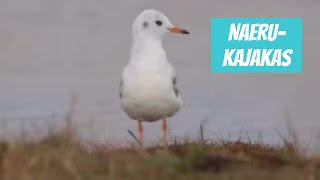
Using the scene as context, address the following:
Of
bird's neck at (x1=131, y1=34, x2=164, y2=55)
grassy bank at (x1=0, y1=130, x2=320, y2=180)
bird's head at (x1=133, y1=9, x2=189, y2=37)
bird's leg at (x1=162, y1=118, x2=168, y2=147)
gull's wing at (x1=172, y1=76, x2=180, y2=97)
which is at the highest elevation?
bird's head at (x1=133, y1=9, x2=189, y2=37)

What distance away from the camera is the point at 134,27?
12.7m

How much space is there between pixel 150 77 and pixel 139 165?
431 cm

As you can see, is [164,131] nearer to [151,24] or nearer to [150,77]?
[150,77]

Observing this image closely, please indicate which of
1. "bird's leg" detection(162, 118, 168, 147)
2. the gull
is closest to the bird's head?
the gull

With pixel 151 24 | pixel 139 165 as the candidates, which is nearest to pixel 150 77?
pixel 151 24

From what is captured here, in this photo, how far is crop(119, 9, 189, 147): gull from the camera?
12.1 meters

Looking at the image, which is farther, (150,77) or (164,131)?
(164,131)

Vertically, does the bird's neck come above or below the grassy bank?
above

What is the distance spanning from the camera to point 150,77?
39.9 feet

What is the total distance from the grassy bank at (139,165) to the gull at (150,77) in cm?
308

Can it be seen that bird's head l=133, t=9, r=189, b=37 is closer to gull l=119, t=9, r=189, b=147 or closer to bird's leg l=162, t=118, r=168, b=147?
gull l=119, t=9, r=189, b=147

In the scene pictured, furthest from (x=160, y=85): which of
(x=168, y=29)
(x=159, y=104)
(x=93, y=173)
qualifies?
(x=93, y=173)

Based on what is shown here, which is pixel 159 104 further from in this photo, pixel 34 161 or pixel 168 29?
pixel 34 161

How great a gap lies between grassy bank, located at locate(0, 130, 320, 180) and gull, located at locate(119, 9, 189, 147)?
3079mm
